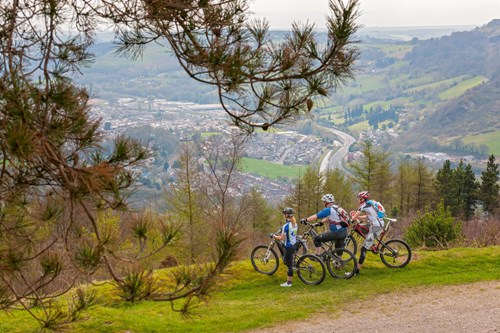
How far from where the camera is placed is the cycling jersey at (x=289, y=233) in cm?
1142

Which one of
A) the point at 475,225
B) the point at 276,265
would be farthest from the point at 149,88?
the point at 276,265

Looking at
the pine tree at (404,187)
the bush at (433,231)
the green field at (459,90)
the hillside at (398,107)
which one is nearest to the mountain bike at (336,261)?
the bush at (433,231)

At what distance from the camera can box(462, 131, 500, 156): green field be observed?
130 meters

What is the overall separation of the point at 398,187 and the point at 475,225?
8.58 metres

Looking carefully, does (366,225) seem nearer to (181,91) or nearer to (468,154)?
(181,91)

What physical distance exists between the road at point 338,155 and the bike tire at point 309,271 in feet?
187

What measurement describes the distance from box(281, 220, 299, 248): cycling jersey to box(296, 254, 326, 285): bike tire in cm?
46

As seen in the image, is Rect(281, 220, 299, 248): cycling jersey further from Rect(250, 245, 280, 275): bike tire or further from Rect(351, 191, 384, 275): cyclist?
Rect(351, 191, 384, 275): cyclist

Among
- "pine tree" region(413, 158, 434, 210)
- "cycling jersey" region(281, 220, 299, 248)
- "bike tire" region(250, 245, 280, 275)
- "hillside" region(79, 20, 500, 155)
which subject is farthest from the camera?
"hillside" region(79, 20, 500, 155)

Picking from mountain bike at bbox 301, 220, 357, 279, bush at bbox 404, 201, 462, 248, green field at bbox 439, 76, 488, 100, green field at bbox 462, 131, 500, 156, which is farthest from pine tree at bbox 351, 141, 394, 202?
green field at bbox 439, 76, 488, 100

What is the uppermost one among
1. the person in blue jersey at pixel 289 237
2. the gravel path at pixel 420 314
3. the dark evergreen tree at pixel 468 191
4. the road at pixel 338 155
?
the person in blue jersey at pixel 289 237

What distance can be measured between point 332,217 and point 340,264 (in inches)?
46.8

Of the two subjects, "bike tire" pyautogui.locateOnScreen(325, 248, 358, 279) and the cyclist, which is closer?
the cyclist

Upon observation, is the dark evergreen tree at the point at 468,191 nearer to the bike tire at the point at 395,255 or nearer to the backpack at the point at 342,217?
the bike tire at the point at 395,255
